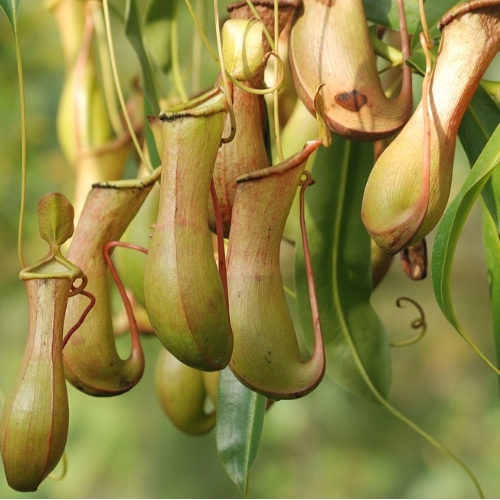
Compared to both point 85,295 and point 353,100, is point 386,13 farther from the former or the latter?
point 85,295

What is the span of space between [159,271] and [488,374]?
6.34 ft

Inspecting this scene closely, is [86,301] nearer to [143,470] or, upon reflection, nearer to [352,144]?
[352,144]

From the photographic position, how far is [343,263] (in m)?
0.76

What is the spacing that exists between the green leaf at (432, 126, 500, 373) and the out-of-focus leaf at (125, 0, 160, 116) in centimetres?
33

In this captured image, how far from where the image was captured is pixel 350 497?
7.45 ft

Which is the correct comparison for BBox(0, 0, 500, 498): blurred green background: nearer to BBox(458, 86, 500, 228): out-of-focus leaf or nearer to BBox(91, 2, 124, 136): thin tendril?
BBox(91, 2, 124, 136): thin tendril

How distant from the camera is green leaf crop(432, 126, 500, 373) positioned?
1.71 feet

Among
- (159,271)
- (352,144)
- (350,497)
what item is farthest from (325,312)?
(350,497)

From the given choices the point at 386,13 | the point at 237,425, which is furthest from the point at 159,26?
the point at 237,425

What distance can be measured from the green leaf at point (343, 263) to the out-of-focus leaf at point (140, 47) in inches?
6.3

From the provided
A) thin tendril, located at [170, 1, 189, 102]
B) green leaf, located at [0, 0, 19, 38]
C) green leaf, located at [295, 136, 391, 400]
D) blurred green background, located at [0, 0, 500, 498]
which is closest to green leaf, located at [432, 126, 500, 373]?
green leaf, located at [295, 136, 391, 400]

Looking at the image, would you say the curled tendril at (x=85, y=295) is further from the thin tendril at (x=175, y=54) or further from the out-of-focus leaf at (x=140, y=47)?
the thin tendril at (x=175, y=54)

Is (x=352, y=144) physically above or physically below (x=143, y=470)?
above

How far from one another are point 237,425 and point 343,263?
17cm
